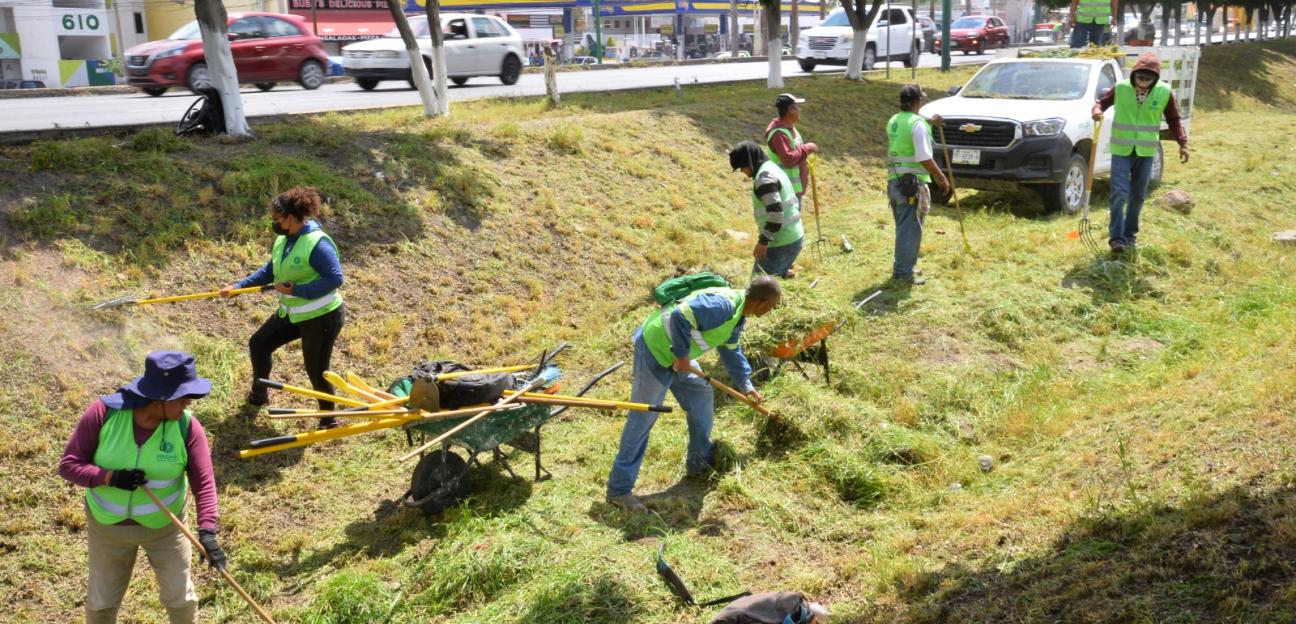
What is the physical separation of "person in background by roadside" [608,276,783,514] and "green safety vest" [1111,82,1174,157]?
5.49 metres

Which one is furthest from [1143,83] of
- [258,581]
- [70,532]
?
[70,532]

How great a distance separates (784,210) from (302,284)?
374cm

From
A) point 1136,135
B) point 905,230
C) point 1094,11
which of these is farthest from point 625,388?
point 1094,11

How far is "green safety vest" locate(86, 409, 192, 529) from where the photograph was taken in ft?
15.7

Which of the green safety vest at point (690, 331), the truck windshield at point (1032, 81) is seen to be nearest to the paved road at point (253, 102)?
the truck windshield at point (1032, 81)

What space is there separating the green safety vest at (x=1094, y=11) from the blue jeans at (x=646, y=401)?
17963mm

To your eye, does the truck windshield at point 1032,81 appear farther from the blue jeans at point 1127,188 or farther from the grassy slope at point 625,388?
the blue jeans at point 1127,188

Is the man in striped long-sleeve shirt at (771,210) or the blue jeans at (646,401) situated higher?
the man in striped long-sleeve shirt at (771,210)

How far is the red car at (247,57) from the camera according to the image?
1859 centimetres

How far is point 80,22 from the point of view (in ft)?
119

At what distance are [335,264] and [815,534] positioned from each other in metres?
3.66

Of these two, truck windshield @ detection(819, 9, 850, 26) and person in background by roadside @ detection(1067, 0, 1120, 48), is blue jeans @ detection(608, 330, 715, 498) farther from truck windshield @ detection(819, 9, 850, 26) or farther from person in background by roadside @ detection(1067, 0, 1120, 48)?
truck windshield @ detection(819, 9, 850, 26)

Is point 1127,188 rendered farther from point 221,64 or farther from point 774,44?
point 774,44

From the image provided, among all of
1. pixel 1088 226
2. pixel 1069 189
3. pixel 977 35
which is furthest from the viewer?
pixel 977 35
